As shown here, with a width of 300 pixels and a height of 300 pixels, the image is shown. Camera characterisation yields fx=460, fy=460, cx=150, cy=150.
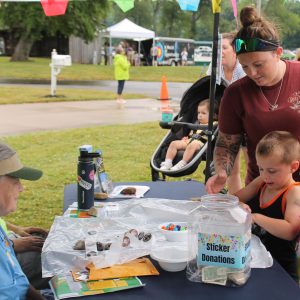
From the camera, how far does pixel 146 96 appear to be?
15922 mm

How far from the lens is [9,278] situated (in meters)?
1.79

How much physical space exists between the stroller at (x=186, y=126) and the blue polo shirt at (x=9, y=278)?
2.48 metres

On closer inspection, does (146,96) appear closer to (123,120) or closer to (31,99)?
(31,99)

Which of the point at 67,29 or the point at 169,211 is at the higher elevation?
the point at 67,29

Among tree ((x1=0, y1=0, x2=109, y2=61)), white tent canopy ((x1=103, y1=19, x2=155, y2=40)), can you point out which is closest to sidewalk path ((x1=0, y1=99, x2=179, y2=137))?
tree ((x1=0, y1=0, x2=109, y2=61))

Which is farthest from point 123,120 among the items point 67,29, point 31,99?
point 67,29

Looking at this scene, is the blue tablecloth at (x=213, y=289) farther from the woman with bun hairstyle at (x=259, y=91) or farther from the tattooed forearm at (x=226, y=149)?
the tattooed forearm at (x=226, y=149)

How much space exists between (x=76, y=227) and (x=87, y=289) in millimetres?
608

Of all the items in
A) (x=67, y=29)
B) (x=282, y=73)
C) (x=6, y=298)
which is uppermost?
(x=67, y=29)

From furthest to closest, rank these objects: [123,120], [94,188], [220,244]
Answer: [123,120] → [94,188] → [220,244]

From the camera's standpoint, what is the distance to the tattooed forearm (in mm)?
2762

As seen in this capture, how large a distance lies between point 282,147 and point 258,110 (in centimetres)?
36

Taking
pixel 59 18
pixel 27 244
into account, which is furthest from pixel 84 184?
pixel 59 18

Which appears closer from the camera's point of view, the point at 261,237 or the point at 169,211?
the point at 261,237
